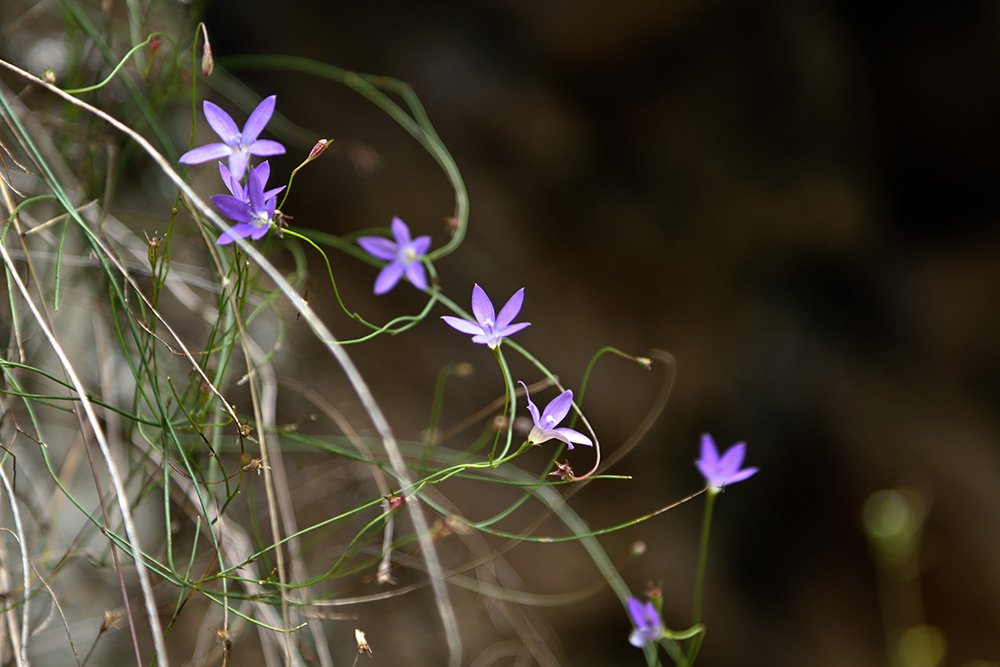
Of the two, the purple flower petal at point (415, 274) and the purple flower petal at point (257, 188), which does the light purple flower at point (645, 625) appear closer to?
the purple flower petal at point (415, 274)

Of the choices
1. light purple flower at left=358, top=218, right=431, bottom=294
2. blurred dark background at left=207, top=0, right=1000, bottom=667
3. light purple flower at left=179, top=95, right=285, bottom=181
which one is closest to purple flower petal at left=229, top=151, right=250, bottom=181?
light purple flower at left=179, top=95, right=285, bottom=181

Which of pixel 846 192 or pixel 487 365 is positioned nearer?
pixel 487 365

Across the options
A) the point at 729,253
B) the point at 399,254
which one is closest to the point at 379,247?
the point at 399,254

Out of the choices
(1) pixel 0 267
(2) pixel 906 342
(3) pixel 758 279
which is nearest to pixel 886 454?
(2) pixel 906 342

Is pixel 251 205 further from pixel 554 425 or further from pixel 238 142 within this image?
pixel 554 425

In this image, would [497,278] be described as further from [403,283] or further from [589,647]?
[589,647]

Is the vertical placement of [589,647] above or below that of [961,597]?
below
